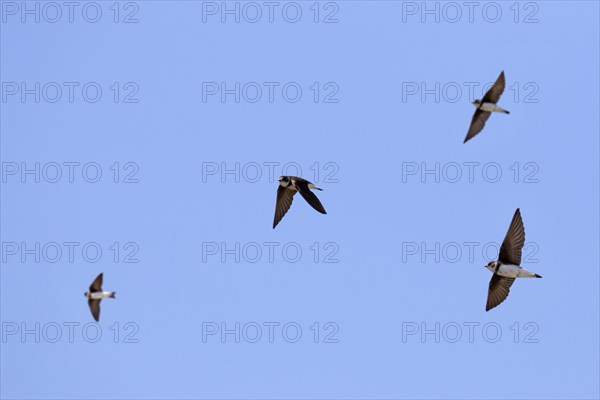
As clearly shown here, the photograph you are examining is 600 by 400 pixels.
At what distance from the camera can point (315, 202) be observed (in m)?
21.9

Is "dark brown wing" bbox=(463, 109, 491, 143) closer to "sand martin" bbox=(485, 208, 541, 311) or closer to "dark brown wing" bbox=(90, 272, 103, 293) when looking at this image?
"sand martin" bbox=(485, 208, 541, 311)

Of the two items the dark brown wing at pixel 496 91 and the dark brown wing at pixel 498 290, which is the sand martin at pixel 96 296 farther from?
the dark brown wing at pixel 496 91

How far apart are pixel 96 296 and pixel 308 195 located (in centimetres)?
438

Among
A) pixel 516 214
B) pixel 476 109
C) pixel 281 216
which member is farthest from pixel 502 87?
pixel 281 216

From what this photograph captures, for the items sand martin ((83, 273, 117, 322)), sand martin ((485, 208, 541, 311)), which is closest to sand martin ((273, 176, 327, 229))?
sand martin ((485, 208, 541, 311))

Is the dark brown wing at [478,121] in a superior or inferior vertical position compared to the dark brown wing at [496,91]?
inferior

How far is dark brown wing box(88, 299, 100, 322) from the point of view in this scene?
21417 millimetres

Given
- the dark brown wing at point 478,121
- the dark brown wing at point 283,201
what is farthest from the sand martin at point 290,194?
the dark brown wing at point 478,121

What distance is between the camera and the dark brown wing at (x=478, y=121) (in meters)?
21.2

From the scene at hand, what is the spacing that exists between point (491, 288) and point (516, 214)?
1.43m

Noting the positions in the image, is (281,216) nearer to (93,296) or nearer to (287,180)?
(287,180)

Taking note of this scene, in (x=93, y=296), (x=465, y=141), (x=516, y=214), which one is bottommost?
(x=93, y=296)

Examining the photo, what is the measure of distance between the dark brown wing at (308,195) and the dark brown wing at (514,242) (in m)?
3.37

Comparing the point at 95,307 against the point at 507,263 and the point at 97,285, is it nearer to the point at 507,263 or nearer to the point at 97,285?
the point at 97,285
